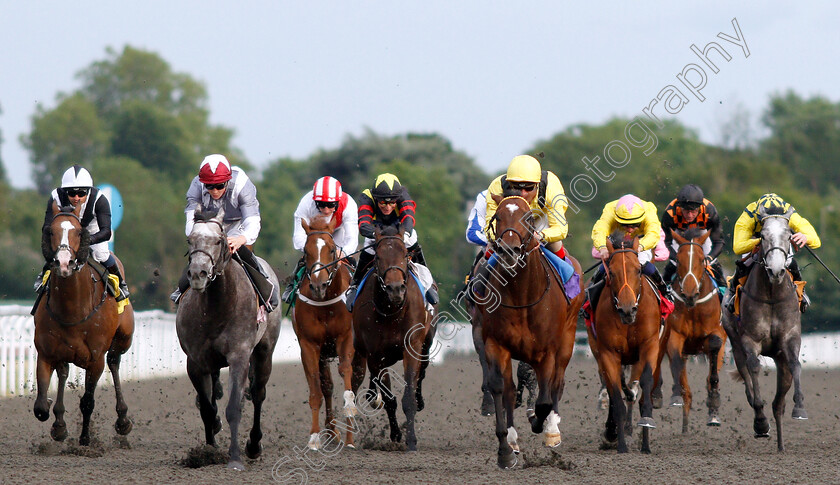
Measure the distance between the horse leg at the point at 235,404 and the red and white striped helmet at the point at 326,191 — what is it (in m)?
2.19

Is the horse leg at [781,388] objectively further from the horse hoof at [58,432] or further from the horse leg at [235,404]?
the horse hoof at [58,432]

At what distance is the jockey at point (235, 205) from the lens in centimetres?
882

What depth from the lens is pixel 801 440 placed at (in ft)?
36.4

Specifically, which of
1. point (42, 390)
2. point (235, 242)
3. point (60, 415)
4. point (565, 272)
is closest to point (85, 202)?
point (42, 390)

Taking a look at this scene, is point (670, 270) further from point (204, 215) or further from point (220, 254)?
point (204, 215)

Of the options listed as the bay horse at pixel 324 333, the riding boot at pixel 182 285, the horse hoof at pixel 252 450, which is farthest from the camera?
the bay horse at pixel 324 333

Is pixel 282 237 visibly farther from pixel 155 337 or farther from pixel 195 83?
pixel 155 337

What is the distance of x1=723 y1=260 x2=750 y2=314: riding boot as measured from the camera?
A: 1099 cm

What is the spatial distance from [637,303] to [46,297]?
5.13 metres

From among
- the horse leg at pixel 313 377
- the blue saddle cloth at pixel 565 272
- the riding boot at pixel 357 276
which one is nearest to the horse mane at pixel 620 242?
the blue saddle cloth at pixel 565 272

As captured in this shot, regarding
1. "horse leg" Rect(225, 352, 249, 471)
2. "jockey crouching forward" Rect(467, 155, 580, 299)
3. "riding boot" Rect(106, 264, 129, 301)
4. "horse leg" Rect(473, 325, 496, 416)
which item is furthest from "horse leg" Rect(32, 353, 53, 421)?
"jockey crouching forward" Rect(467, 155, 580, 299)

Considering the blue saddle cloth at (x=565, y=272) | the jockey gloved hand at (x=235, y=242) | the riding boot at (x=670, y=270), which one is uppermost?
the riding boot at (x=670, y=270)

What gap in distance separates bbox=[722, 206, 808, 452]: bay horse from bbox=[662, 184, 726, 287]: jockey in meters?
1.18

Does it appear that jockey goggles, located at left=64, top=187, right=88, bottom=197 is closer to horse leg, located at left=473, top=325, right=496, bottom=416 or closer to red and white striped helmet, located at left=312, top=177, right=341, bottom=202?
red and white striped helmet, located at left=312, top=177, right=341, bottom=202
